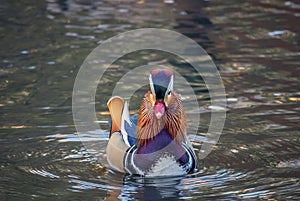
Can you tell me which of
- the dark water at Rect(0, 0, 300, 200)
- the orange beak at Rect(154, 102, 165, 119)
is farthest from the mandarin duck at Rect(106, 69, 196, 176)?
the dark water at Rect(0, 0, 300, 200)

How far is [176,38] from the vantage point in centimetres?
1509

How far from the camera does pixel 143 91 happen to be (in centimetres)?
1221

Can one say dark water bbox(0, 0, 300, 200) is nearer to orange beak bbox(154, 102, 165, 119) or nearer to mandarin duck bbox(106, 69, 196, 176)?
mandarin duck bbox(106, 69, 196, 176)

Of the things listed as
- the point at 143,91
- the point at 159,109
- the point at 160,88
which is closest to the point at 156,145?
the point at 159,109

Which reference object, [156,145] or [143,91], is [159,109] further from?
[143,91]

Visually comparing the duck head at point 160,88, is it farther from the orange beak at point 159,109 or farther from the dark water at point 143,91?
the dark water at point 143,91

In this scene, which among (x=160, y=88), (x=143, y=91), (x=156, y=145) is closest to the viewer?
(x=160, y=88)

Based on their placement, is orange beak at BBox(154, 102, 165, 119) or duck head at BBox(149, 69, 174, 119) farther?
orange beak at BBox(154, 102, 165, 119)

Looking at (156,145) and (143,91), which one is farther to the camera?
(143,91)

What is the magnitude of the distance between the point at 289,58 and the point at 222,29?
2.42 meters

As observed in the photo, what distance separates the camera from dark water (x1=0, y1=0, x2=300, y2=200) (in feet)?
28.2

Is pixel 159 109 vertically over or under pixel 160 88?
under

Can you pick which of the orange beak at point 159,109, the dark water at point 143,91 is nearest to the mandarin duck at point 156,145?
the orange beak at point 159,109

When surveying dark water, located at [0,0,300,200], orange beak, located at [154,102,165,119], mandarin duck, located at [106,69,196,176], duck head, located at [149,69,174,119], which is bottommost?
dark water, located at [0,0,300,200]
